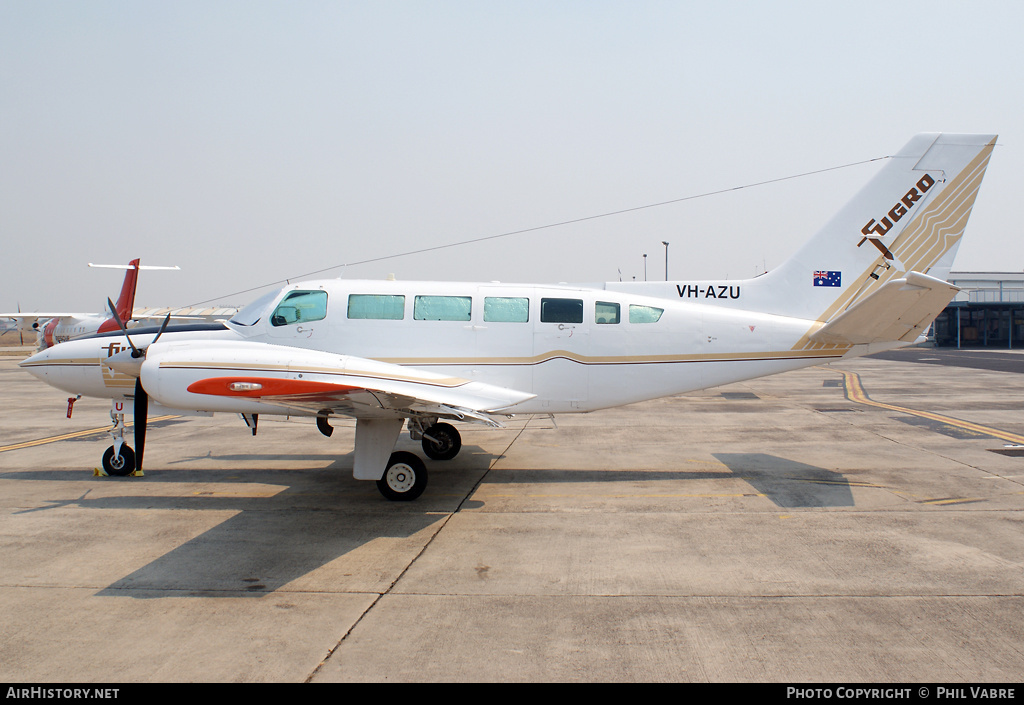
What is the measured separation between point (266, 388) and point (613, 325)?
5667mm

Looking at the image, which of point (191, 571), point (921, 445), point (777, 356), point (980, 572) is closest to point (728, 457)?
point (777, 356)

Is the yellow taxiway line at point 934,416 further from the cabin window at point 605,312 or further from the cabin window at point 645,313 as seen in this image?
the cabin window at point 605,312

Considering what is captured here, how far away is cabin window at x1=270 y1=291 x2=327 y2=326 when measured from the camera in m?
10.3

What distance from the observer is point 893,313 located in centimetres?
963

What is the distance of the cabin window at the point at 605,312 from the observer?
34.5 feet

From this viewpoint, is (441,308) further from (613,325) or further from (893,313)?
(893,313)

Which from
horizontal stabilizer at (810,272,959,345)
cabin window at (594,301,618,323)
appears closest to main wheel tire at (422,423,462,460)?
cabin window at (594,301,618,323)

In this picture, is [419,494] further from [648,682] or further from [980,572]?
[980,572]

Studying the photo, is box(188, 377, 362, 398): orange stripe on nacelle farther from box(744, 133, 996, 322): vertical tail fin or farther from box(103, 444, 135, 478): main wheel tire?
box(744, 133, 996, 322): vertical tail fin

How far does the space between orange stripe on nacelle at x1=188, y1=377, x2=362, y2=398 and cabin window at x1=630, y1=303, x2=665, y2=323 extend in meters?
5.17

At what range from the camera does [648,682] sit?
4438 mm

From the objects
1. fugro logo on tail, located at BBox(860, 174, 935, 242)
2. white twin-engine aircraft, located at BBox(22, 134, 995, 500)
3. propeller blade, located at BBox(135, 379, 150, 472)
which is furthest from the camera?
fugro logo on tail, located at BBox(860, 174, 935, 242)

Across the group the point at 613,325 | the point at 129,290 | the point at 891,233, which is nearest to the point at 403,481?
the point at 613,325

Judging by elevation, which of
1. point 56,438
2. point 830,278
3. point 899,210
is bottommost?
point 56,438
